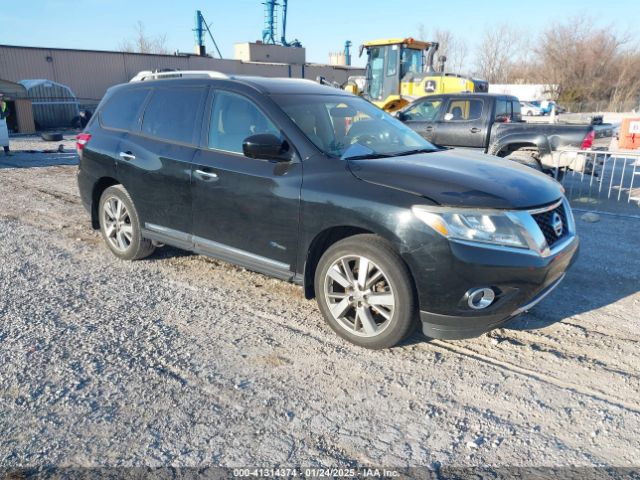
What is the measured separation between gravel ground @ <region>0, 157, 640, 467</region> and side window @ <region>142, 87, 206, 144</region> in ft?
4.61

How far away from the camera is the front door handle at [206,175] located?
14.4 feet

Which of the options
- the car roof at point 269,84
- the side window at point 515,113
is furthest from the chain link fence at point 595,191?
the car roof at point 269,84

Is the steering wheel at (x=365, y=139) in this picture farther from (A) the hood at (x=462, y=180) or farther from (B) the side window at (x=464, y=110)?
(B) the side window at (x=464, y=110)

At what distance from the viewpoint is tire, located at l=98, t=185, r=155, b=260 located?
5.37 m

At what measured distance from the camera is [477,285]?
331cm

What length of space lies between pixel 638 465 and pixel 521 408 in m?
0.63

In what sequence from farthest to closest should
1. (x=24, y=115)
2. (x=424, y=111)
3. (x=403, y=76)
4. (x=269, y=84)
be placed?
(x=24, y=115) → (x=403, y=76) → (x=424, y=111) → (x=269, y=84)

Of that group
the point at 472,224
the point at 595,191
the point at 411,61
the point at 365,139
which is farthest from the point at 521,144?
the point at 411,61

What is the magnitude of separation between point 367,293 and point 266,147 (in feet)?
4.36

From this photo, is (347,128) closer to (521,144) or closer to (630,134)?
A: (521,144)

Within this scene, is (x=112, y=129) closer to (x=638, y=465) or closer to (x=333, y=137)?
(x=333, y=137)

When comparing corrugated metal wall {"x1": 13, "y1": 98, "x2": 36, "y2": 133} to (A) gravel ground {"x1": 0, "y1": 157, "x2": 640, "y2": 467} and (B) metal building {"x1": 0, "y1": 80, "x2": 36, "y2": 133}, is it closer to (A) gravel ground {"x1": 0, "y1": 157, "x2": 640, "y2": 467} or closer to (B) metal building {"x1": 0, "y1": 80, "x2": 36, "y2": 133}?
(B) metal building {"x1": 0, "y1": 80, "x2": 36, "y2": 133}

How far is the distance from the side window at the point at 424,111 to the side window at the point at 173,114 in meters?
7.61

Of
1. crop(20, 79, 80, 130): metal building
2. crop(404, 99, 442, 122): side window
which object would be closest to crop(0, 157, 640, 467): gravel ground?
crop(404, 99, 442, 122): side window
